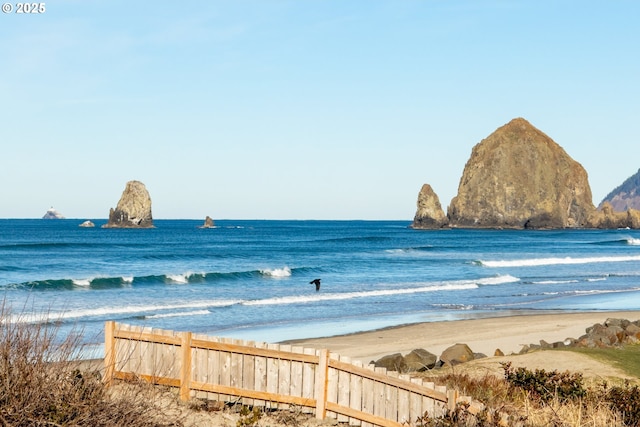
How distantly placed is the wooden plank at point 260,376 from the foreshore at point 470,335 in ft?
30.5

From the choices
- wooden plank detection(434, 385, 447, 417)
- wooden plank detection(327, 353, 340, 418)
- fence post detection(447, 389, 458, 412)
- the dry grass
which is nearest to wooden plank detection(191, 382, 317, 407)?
wooden plank detection(327, 353, 340, 418)

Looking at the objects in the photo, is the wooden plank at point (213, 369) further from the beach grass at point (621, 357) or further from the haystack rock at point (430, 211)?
the haystack rock at point (430, 211)

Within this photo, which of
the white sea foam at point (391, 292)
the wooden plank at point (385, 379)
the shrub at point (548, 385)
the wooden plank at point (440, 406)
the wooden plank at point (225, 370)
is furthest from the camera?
the white sea foam at point (391, 292)

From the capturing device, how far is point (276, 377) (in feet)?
43.5

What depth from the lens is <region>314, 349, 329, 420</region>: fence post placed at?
12.9 meters

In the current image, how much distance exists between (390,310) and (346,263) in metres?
33.5

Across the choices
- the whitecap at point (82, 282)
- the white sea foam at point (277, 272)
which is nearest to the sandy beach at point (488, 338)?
the whitecap at point (82, 282)

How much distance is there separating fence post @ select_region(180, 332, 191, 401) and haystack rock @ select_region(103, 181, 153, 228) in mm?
145602

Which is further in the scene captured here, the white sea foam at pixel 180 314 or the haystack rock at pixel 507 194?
the haystack rock at pixel 507 194

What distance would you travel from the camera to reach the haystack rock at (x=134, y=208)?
156 metres

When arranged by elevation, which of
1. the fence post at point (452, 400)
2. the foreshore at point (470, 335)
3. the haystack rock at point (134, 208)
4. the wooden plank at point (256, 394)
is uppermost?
the haystack rock at point (134, 208)

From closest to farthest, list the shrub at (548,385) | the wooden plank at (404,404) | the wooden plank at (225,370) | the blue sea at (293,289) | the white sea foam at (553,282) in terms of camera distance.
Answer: the wooden plank at (404,404)
the wooden plank at (225,370)
the shrub at (548,385)
the blue sea at (293,289)
the white sea foam at (553,282)

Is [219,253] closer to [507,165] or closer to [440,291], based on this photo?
[440,291]

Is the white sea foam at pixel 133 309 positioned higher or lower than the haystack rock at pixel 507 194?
lower
